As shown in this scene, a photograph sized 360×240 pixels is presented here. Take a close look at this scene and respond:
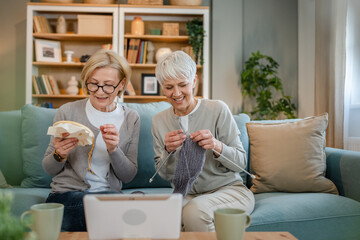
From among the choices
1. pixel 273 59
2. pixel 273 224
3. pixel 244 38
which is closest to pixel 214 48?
pixel 244 38

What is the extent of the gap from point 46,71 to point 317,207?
3.81 metres

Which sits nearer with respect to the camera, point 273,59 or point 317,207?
point 317,207

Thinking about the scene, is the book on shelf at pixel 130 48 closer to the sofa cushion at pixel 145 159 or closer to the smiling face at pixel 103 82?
the sofa cushion at pixel 145 159

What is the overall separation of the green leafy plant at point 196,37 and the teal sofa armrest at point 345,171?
2510 millimetres

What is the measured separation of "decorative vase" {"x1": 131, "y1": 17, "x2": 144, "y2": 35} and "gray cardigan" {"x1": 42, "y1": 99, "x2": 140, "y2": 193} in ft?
8.99

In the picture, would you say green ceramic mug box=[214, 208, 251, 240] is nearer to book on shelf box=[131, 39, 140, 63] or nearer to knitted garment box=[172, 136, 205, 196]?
knitted garment box=[172, 136, 205, 196]

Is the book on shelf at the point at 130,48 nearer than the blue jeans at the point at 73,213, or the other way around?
the blue jeans at the point at 73,213

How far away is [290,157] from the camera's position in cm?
195

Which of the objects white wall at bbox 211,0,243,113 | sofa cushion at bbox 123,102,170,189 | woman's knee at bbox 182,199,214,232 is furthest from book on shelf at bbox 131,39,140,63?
woman's knee at bbox 182,199,214,232

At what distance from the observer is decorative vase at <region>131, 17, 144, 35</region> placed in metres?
4.38

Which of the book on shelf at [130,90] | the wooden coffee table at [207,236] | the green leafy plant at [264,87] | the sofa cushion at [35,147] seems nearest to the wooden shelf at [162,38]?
the book on shelf at [130,90]

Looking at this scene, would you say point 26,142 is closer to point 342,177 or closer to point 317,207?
point 317,207

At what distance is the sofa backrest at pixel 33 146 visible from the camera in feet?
6.63

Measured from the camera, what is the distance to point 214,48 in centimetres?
465
